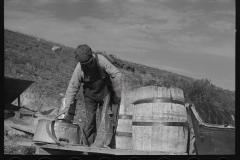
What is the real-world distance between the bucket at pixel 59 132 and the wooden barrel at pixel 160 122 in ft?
3.03

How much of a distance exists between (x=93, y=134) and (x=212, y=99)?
1169 cm

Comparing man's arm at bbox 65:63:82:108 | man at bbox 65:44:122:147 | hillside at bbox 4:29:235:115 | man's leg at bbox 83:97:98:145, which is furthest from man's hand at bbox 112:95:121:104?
hillside at bbox 4:29:235:115

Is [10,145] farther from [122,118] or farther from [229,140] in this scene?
[229,140]

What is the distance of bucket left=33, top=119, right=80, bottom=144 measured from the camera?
184 inches

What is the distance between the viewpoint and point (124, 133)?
18.7ft

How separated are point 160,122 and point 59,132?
4.90 ft

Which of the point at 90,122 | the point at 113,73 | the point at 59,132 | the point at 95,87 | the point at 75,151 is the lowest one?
the point at 75,151

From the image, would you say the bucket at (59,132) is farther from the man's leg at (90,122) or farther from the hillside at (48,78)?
the hillside at (48,78)

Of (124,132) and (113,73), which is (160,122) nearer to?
(113,73)

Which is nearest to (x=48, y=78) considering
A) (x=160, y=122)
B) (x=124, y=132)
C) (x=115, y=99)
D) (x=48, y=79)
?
(x=48, y=79)

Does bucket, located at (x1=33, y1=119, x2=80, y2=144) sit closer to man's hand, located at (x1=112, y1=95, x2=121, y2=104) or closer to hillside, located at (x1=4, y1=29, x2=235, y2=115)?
man's hand, located at (x1=112, y1=95, x2=121, y2=104)

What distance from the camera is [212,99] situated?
15734 millimetres

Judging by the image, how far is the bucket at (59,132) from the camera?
467cm

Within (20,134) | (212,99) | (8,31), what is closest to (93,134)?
(20,134)
